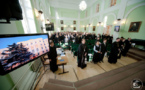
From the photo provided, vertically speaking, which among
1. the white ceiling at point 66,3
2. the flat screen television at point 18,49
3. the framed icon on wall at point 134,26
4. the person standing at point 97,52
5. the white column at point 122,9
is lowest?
the person standing at point 97,52

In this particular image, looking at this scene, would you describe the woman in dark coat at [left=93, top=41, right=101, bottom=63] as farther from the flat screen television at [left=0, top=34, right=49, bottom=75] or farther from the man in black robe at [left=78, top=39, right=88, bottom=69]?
the flat screen television at [left=0, top=34, right=49, bottom=75]

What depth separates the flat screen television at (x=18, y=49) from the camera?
976 mm

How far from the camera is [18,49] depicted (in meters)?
1.20

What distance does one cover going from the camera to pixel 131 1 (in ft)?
21.8

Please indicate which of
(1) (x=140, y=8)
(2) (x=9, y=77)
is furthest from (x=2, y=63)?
(1) (x=140, y=8)

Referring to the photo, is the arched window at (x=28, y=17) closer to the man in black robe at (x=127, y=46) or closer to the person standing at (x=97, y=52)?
the person standing at (x=97, y=52)

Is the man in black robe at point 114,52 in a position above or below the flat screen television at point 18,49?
below

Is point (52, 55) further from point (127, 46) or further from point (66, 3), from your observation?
point (66, 3)

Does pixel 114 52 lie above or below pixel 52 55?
below

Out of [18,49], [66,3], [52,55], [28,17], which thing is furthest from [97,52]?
[66,3]

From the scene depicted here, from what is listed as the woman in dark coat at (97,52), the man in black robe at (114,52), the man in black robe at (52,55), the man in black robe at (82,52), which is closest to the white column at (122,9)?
the man in black robe at (114,52)

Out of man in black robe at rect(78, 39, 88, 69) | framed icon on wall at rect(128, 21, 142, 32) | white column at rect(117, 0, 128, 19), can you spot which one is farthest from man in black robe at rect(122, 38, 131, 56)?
man in black robe at rect(78, 39, 88, 69)

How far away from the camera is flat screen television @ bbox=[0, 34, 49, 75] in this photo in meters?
0.98

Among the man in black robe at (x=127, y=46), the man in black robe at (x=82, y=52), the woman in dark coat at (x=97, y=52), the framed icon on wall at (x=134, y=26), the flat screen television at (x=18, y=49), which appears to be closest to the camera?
the flat screen television at (x=18, y=49)
